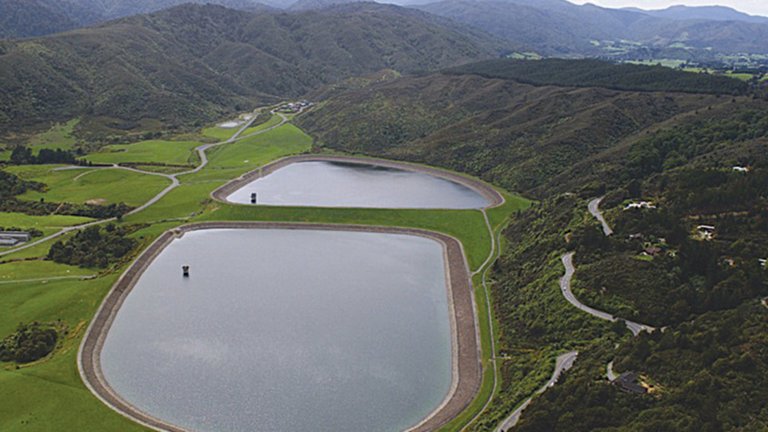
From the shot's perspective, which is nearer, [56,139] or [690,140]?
[690,140]

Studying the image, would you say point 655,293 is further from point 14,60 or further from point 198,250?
point 14,60

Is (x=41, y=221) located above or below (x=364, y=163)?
below

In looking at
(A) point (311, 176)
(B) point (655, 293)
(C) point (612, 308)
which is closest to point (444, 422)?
(C) point (612, 308)

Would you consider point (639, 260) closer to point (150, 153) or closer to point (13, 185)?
point (13, 185)

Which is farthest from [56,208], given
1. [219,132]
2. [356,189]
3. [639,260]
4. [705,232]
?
[705,232]

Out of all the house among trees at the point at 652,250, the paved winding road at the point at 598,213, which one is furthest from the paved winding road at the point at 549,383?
the paved winding road at the point at 598,213

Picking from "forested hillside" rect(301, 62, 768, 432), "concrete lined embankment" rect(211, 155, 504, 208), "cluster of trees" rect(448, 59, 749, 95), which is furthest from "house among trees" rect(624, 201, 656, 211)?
"cluster of trees" rect(448, 59, 749, 95)
